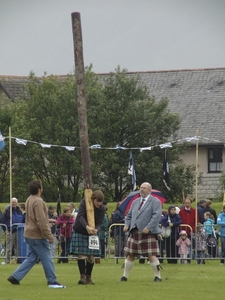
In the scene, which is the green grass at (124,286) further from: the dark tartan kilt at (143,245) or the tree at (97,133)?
the tree at (97,133)

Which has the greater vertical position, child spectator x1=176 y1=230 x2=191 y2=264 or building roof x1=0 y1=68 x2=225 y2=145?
building roof x1=0 y1=68 x2=225 y2=145

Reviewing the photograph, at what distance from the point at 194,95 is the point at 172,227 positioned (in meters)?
32.8

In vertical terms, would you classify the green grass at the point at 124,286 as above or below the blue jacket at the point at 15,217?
below

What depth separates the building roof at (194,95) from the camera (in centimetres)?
5350

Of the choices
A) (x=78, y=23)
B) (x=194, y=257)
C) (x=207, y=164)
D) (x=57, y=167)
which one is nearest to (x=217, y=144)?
(x=207, y=164)

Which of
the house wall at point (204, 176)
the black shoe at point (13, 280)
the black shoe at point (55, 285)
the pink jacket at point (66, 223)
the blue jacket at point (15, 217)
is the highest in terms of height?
the house wall at point (204, 176)

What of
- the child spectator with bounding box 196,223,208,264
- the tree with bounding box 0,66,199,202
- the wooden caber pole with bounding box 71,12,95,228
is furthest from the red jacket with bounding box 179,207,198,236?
the tree with bounding box 0,66,199,202

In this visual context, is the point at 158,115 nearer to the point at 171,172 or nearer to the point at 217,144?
the point at 171,172

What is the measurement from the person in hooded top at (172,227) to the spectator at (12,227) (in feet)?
12.0

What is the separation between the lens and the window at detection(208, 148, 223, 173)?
52.6 m

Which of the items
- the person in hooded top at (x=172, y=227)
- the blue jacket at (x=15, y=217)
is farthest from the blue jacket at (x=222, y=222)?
the blue jacket at (x=15, y=217)

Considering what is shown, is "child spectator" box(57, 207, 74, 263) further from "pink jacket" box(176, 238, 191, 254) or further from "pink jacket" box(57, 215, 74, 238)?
"pink jacket" box(176, 238, 191, 254)

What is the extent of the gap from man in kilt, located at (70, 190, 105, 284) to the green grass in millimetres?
343

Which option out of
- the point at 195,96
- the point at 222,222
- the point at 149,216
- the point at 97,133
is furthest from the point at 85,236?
the point at 195,96
